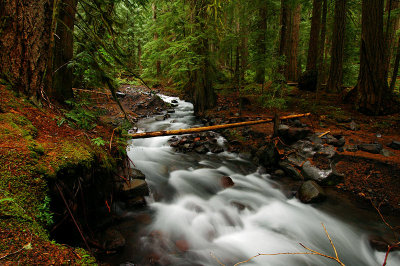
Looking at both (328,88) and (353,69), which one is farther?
(353,69)

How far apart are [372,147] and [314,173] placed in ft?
6.42

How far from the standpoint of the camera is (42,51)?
9.62 feet

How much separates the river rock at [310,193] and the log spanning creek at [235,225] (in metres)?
0.14

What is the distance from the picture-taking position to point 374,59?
7.71 metres

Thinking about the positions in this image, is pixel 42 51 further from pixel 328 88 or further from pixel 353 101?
pixel 328 88

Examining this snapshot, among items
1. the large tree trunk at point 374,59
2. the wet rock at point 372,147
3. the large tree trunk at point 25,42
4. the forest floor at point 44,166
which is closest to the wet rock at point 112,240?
the forest floor at point 44,166

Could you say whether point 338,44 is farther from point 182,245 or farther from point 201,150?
point 182,245

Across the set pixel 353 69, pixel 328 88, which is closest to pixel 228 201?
pixel 328 88

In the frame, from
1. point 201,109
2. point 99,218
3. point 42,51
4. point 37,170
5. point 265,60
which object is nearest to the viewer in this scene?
point 37,170

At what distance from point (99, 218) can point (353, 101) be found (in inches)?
404

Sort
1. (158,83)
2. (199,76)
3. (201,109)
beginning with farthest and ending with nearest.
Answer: (158,83) → (201,109) → (199,76)

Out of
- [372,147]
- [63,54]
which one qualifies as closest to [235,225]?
[372,147]

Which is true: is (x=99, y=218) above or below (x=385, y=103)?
below

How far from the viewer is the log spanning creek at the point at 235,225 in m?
3.54
